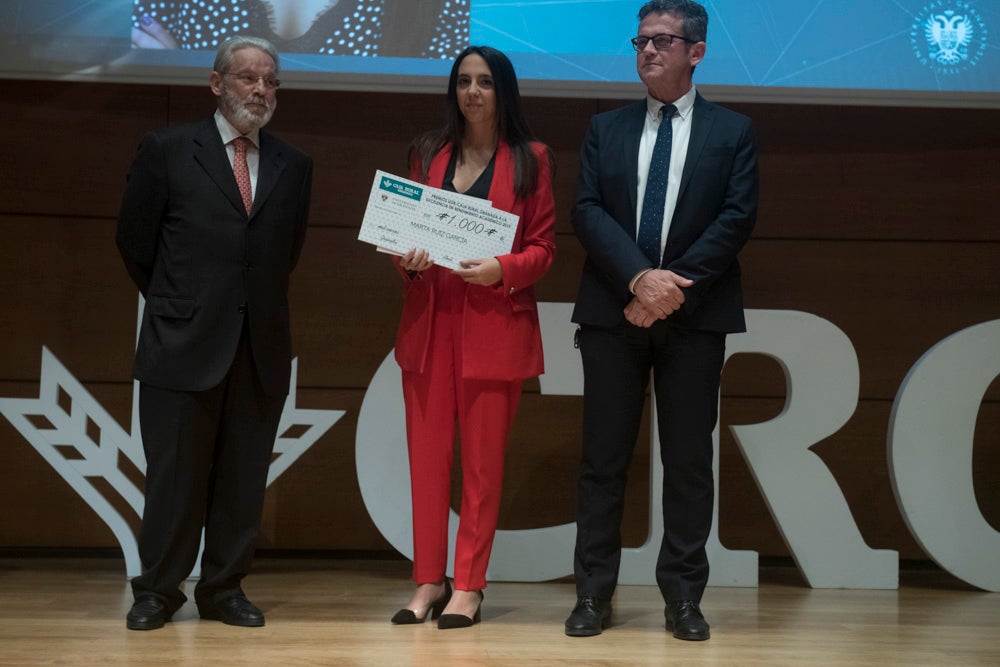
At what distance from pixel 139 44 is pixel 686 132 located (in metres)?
1.99

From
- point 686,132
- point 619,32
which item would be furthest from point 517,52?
point 686,132

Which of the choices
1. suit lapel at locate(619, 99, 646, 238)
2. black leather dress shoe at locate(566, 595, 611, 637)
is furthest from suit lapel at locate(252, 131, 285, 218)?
black leather dress shoe at locate(566, 595, 611, 637)

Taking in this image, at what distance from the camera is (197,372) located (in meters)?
2.65

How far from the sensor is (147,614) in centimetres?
262

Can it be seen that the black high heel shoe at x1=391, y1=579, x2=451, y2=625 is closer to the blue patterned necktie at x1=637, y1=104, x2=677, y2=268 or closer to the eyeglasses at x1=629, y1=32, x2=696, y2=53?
the blue patterned necktie at x1=637, y1=104, x2=677, y2=268

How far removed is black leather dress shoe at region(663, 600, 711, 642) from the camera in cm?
266

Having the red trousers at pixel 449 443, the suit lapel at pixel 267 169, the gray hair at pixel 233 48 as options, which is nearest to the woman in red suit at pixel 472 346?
the red trousers at pixel 449 443

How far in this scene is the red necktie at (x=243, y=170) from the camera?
2.76m

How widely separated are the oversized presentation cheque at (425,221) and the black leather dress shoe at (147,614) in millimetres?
1035

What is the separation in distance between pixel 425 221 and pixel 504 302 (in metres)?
0.30

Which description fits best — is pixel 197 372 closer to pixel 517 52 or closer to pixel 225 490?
pixel 225 490

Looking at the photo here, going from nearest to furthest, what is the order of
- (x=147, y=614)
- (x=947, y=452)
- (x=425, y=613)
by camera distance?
1. (x=147, y=614)
2. (x=425, y=613)
3. (x=947, y=452)

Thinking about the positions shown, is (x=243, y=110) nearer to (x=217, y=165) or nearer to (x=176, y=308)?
(x=217, y=165)

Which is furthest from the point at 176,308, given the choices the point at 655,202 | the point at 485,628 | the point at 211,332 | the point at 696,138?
the point at 696,138
